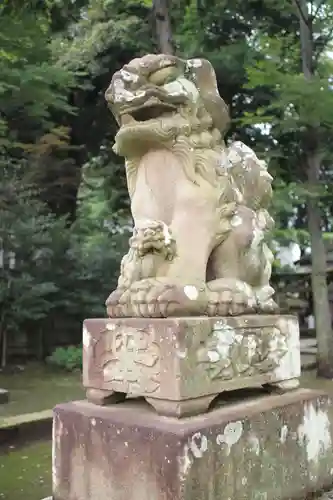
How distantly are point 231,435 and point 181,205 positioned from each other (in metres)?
0.85

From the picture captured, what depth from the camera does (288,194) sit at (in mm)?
6754

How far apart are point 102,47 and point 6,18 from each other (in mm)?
2815

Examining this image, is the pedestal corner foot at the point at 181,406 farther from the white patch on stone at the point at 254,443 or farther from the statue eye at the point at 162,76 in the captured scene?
the statue eye at the point at 162,76

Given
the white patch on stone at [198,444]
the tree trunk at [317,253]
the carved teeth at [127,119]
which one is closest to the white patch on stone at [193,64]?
the carved teeth at [127,119]

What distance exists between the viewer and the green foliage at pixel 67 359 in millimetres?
8008

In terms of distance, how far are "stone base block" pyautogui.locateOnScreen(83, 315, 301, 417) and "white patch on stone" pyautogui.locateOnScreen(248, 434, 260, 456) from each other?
18 cm

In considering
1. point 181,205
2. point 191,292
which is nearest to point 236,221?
point 181,205

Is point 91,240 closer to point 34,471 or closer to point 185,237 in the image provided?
point 34,471

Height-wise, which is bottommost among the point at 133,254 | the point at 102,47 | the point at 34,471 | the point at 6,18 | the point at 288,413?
the point at 34,471

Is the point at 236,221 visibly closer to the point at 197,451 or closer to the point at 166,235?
the point at 166,235

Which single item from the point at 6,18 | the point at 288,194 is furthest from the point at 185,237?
the point at 6,18

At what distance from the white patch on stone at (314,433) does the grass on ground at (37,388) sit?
11.3 ft

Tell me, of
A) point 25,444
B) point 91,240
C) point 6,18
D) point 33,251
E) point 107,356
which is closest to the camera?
point 107,356

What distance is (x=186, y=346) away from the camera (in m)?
1.80
